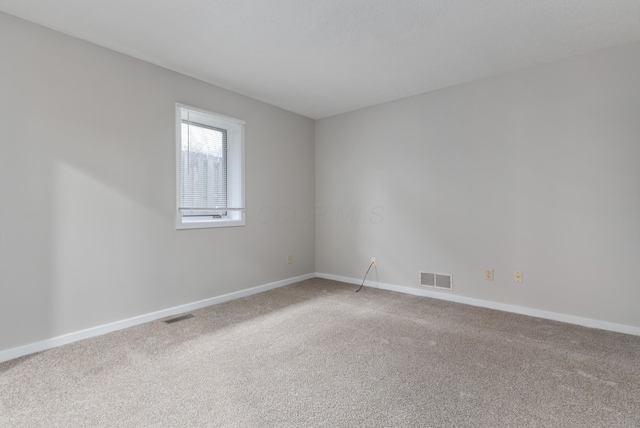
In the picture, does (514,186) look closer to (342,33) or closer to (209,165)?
(342,33)

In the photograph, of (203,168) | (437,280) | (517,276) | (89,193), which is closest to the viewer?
(89,193)

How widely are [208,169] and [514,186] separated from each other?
125 inches

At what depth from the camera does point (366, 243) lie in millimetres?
4355

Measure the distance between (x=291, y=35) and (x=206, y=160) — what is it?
163cm

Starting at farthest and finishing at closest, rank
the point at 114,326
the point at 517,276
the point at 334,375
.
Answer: the point at 517,276 → the point at 114,326 → the point at 334,375

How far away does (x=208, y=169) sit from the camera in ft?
11.6

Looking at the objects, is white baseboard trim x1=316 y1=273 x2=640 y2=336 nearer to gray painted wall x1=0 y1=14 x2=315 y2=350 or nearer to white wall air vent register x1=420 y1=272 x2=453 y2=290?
white wall air vent register x1=420 y1=272 x2=453 y2=290

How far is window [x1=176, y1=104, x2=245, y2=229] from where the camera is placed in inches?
129

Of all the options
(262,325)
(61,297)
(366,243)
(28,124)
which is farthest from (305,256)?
(28,124)

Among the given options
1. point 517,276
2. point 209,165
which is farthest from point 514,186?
point 209,165

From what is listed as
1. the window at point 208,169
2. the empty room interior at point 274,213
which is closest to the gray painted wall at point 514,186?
the empty room interior at point 274,213

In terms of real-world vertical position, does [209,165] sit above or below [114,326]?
above

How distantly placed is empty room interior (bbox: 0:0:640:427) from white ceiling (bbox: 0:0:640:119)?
2 centimetres

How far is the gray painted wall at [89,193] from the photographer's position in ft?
7.48
